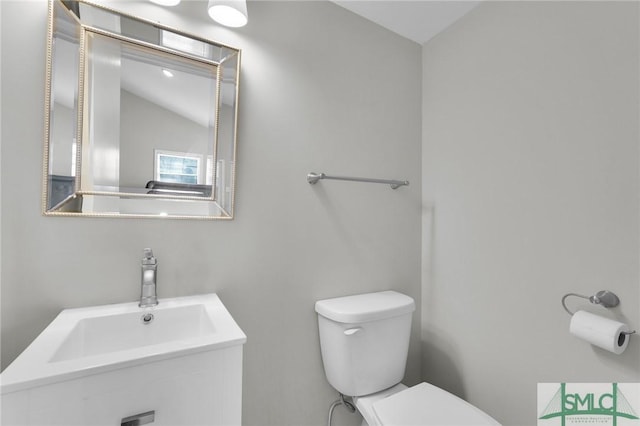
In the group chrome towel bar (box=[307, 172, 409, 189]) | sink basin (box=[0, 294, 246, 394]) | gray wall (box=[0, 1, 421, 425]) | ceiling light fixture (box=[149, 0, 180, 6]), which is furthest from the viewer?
chrome towel bar (box=[307, 172, 409, 189])

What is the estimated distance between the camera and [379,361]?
1.29 m

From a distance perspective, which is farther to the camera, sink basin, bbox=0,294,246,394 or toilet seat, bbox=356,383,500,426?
toilet seat, bbox=356,383,500,426

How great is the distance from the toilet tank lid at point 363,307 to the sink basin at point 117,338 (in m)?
0.48

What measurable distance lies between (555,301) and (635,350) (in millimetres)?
237

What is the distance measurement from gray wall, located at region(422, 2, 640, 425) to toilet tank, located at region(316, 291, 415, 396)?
1.23 feet

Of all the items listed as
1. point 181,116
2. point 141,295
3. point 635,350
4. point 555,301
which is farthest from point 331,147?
point 635,350

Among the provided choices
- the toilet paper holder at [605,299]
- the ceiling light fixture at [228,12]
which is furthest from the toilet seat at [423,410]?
the ceiling light fixture at [228,12]

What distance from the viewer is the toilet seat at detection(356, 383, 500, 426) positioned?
104 cm

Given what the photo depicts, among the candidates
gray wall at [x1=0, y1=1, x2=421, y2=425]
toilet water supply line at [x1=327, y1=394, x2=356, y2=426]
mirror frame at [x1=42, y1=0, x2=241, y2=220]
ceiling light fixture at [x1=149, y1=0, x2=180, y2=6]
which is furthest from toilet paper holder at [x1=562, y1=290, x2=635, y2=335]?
ceiling light fixture at [x1=149, y1=0, x2=180, y2=6]

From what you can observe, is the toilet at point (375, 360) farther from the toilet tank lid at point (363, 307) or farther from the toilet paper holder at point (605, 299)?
the toilet paper holder at point (605, 299)

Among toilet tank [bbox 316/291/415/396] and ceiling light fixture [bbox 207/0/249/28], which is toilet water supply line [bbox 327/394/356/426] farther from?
ceiling light fixture [bbox 207/0/249/28]

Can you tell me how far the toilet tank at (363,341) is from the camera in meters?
1.22

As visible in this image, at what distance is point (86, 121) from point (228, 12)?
2.04 ft

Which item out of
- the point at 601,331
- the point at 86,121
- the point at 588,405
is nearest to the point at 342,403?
the point at 588,405
